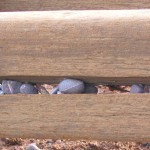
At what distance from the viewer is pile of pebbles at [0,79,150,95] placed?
1.04 m

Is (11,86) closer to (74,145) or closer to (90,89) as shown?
(90,89)

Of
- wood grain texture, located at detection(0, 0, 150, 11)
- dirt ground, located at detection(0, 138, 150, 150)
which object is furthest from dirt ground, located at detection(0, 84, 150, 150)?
wood grain texture, located at detection(0, 0, 150, 11)

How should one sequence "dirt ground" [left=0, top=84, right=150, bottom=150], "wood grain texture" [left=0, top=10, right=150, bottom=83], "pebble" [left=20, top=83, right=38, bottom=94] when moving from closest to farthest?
"wood grain texture" [left=0, top=10, right=150, bottom=83] → "pebble" [left=20, top=83, right=38, bottom=94] → "dirt ground" [left=0, top=84, right=150, bottom=150]

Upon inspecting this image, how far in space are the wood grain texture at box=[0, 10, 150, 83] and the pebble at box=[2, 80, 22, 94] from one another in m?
0.04

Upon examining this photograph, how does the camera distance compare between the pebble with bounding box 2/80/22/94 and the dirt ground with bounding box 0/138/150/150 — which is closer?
the pebble with bounding box 2/80/22/94

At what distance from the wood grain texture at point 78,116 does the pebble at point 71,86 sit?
0.01 m

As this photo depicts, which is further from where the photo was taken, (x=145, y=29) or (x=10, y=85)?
(x=10, y=85)

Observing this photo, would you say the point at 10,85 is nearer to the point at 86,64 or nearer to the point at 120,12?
the point at 86,64

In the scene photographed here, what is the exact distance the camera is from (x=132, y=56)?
38.6 inches

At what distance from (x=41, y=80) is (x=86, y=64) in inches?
5.1

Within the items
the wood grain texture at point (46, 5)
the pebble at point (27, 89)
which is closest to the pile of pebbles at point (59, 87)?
the pebble at point (27, 89)

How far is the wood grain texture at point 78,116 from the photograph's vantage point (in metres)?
1.02

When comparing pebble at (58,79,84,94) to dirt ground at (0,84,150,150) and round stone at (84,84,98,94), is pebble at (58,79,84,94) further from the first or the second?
dirt ground at (0,84,150,150)

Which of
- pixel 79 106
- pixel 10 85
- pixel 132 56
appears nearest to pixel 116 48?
pixel 132 56
